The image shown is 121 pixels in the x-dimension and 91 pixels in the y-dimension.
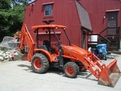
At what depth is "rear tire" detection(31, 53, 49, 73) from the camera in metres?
8.37

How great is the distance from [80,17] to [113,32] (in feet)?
19.5

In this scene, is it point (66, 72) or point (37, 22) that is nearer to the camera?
point (66, 72)

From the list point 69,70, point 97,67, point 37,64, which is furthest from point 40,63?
point 97,67

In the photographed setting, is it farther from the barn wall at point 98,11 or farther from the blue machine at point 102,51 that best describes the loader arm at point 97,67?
the barn wall at point 98,11

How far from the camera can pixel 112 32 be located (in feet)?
60.0

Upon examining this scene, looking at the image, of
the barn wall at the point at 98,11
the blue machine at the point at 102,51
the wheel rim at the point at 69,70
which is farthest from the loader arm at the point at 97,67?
the barn wall at the point at 98,11

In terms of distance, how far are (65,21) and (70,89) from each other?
27.7ft

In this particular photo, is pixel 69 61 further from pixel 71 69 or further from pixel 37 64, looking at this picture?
pixel 37 64

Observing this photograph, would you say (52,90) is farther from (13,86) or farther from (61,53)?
(61,53)

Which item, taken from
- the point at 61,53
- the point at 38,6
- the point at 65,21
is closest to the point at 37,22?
the point at 38,6

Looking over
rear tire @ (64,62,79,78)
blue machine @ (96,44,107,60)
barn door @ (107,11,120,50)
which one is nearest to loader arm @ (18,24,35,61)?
rear tire @ (64,62,79,78)

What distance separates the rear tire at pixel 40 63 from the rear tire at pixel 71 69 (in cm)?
107

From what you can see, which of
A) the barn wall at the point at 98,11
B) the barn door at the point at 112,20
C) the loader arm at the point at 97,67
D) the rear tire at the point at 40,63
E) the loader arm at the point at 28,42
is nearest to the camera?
the loader arm at the point at 97,67

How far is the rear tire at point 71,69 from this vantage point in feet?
24.7
